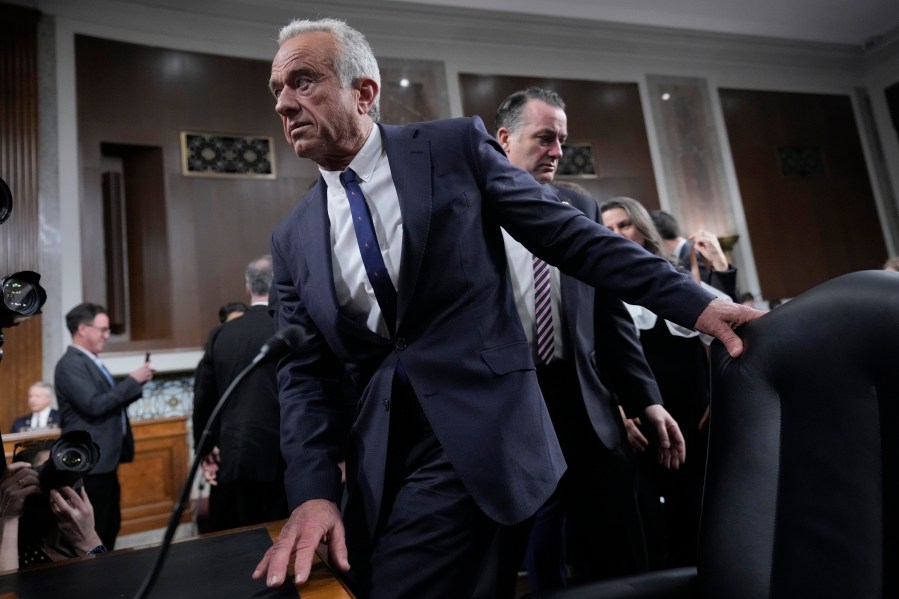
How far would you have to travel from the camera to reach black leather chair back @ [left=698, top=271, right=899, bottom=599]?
789 millimetres

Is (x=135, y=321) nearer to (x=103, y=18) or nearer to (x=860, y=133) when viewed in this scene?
(x=103, y=18)

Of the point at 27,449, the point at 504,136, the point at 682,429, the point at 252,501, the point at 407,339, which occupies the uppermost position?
the point at 504,136

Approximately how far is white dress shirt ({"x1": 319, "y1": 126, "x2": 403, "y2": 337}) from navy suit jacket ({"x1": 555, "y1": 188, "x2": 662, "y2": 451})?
2.36 ft

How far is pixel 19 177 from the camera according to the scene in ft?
18.1

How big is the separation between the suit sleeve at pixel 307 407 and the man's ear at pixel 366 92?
0.31 metres

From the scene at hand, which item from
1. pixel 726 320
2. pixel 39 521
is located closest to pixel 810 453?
pixel 726 320

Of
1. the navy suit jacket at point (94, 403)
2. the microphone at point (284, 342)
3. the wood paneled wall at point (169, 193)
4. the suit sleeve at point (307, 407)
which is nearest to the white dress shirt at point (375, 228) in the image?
the suit sleeve at point (307, 407)

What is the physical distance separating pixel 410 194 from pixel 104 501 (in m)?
3.06

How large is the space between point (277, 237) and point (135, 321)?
534 cm

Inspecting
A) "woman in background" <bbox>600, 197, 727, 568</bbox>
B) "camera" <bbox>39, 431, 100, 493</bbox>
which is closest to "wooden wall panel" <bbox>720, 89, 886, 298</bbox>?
"woman in background" <bbox>600, 197, 727, 568</bbox>

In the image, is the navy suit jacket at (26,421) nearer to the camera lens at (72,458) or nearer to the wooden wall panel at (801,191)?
the camera lens at (72,458)

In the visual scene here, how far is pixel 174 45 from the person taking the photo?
638cm

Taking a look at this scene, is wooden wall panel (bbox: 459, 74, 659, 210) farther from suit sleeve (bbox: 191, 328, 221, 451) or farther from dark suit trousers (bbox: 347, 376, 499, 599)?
dark suit trousers (bbox: 347, 376, 499, 599)

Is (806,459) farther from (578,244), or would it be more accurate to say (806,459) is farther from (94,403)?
(94,403)
